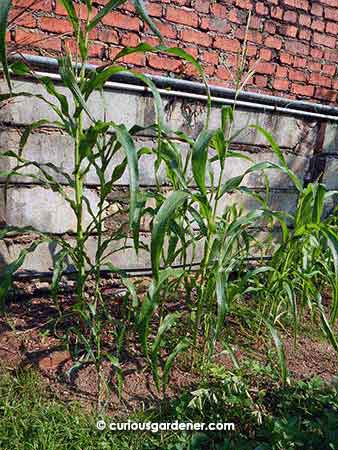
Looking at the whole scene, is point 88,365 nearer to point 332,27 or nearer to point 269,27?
point 269,27

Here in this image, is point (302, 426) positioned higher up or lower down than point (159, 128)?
lower down

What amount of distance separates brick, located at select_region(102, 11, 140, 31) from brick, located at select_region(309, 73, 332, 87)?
136 cm

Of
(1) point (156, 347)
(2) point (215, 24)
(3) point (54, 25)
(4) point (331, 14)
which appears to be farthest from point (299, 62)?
(1) point (156, 347)

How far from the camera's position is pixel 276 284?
1.62 m

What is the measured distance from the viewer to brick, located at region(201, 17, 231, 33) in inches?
89.2

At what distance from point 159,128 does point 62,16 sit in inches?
45.4

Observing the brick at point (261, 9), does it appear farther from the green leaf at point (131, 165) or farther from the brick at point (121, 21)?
the green leaf at point (131, 165)

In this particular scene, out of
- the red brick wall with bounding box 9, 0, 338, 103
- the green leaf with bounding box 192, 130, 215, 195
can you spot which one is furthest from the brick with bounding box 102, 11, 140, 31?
the green leaf with bounding box 192, 130, 215, 195

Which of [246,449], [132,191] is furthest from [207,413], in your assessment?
[132,191]

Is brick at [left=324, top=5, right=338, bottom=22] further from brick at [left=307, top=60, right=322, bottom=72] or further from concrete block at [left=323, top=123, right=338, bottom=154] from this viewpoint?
concrete block at [left=323, top=123, right=338, bottom=154]

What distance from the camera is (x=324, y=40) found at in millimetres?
2713

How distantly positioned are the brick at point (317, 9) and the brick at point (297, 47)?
0.21 meters

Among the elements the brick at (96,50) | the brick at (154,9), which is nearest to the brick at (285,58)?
the brick at (154,9)

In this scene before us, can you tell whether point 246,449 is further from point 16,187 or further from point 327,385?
point 16,187
